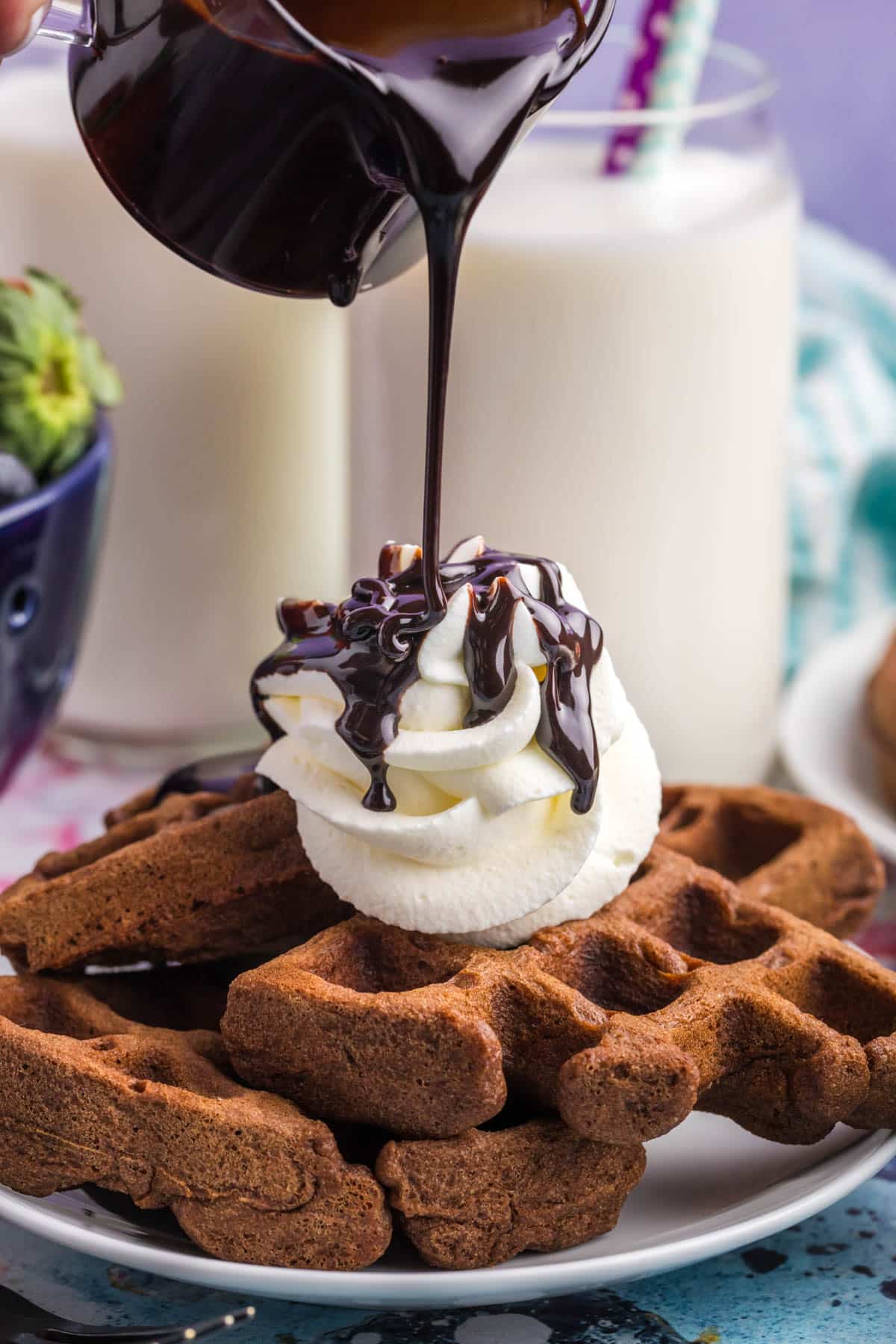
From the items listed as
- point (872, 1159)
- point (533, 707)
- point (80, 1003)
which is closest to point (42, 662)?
point (80, 1003)

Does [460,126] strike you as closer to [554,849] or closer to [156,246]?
[554,849]

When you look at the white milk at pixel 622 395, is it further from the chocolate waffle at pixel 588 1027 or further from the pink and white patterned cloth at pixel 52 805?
the chocolate waffle at pixel 588 1027

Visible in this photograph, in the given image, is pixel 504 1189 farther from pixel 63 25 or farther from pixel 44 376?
pixel 44 376

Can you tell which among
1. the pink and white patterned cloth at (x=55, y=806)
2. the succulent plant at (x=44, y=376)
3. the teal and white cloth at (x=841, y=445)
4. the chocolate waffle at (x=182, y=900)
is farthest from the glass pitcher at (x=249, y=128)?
the teal and white cloth at (x=841, y=445)

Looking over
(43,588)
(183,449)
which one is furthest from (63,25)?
(183,449)

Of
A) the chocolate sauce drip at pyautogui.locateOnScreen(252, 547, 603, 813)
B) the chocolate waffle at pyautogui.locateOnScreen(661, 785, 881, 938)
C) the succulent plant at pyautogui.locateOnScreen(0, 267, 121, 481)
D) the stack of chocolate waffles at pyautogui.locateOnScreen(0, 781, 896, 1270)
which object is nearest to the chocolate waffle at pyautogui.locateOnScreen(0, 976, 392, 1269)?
the stack of chocolate waffles at pyautogui.locateOnScreen(0, 781, 896, 1270)

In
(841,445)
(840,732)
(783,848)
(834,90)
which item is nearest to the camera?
(783,848)

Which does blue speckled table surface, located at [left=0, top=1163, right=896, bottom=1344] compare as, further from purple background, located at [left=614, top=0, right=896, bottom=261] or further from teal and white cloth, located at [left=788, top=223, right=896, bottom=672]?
purple background, located at [left=614, top=0, right=896, bottom=261]
